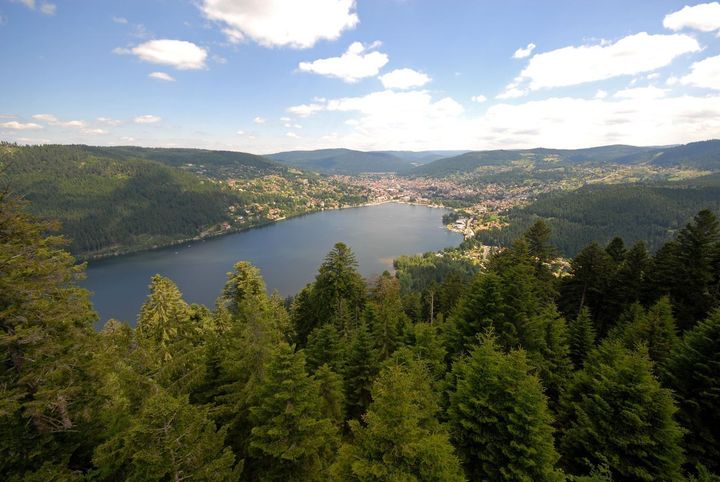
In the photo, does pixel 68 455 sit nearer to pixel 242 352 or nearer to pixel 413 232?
pixel 242 352

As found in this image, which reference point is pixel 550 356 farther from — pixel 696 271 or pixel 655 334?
pixel 696 271

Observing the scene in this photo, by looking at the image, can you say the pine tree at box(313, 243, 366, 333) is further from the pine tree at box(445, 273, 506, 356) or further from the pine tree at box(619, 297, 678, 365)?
the pine tree at box(619, 297, 678, 365)

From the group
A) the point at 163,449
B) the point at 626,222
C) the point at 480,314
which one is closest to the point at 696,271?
the point at 480,314

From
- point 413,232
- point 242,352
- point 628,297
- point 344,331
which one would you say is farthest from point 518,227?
point 242,352

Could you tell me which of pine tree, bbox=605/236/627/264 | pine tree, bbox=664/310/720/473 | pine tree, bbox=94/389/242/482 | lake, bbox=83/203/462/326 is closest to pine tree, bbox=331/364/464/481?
pine tree, bbox=94/389/242/482

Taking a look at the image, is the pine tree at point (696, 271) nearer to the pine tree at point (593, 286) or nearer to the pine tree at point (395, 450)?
the pine tree at point (593, 286)

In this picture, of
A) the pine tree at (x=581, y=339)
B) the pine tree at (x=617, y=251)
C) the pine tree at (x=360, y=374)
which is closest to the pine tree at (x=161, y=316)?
the pine tree at (x=360, y=374)
